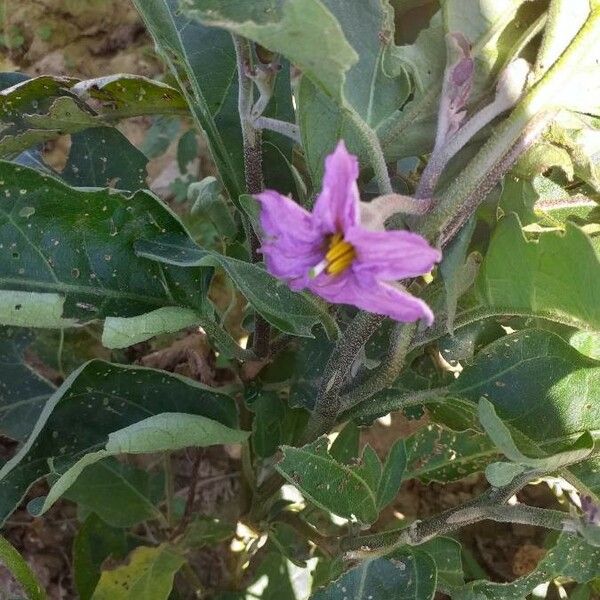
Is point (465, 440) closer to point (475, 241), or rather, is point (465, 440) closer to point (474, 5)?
point (475, 241)

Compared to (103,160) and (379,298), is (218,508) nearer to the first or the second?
(103,160)

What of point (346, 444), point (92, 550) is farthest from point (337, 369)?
point (92, 550)

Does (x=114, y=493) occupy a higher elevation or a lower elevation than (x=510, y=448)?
lower

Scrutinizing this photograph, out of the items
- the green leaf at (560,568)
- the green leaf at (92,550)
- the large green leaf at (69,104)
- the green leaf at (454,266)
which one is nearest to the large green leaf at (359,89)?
the green leaf at (454,266)

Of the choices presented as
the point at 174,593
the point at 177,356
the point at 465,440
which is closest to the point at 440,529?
the point at 465,440

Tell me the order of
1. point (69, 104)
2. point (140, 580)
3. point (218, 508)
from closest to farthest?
point (69, 104), point (140, 580), point (218, 508)

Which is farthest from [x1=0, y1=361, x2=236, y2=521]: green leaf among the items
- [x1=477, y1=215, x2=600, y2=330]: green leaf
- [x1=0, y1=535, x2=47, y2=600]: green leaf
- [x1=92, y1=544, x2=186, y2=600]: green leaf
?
[x1=477, y1=215, x2=600, y2=330]: green leaf

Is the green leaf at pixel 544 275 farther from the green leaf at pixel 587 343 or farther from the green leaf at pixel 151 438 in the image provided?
the green leaf at pixel 151 438
